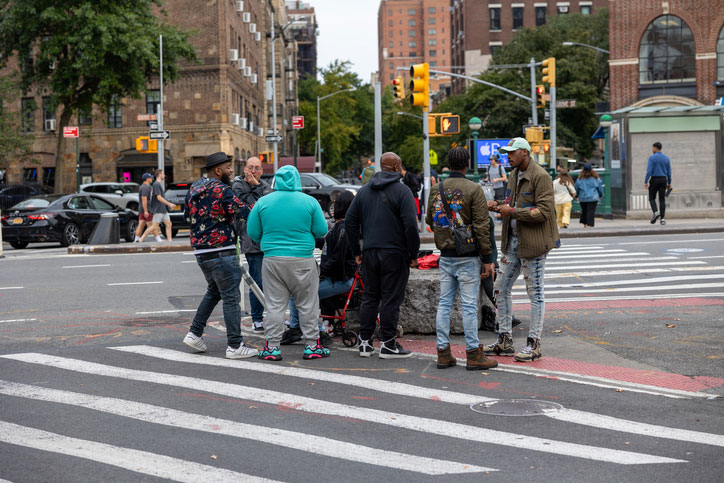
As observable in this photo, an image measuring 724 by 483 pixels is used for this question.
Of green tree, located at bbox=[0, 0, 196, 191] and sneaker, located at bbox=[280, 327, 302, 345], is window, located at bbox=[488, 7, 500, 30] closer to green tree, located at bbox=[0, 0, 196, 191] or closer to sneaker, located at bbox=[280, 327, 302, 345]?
green tree, located at bbox=[0, 0, 196, 191]

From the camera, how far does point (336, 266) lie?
906 centimetres

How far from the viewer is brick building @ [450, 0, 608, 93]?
321 ft

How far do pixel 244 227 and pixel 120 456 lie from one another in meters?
4.52

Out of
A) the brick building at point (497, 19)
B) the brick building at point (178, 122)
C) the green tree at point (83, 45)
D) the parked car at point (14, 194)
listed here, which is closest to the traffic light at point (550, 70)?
the green tree at point (83, 45)

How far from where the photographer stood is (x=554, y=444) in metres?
5.52

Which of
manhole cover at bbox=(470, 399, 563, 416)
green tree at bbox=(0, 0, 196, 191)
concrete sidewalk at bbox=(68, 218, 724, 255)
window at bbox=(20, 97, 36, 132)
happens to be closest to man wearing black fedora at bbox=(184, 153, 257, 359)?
manhole cover at bbox=(470, 399, 563, 416)

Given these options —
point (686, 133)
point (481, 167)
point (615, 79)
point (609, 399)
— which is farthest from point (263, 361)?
point (615, 79)

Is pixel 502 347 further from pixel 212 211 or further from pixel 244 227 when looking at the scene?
pixel 244 227

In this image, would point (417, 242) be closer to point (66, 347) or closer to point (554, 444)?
point (554, 444)

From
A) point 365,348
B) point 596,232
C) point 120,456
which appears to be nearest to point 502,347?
point 365,348

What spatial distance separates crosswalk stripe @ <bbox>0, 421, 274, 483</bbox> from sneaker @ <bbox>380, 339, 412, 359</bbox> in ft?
10.5

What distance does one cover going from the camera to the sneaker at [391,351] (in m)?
8.28

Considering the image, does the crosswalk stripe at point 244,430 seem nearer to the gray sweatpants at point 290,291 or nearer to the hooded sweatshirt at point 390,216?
the gray sweatpants at point 290,291

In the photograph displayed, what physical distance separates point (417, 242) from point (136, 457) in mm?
3611
